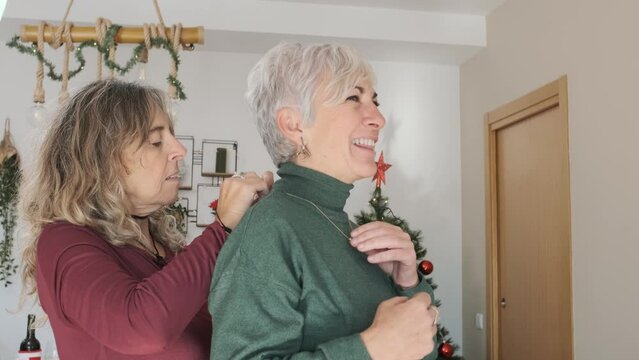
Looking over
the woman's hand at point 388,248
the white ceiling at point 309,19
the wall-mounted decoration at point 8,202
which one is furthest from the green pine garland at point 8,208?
the woman's hand at point 388,248

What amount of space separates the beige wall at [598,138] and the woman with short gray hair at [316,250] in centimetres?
181

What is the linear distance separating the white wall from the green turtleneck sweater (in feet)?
10.9

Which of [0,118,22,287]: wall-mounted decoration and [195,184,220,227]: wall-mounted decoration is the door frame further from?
[0,118,22,287]: wall-mounted decoration

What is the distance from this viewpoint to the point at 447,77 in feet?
14.9

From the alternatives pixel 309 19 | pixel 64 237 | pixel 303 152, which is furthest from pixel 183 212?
pixel 303 152

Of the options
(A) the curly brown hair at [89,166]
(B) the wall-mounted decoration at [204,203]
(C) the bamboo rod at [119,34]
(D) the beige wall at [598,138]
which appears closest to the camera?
(A) the curly brown hair at [89,166]

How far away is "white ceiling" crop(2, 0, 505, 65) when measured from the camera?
3.77 metres

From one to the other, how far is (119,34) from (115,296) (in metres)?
0.84

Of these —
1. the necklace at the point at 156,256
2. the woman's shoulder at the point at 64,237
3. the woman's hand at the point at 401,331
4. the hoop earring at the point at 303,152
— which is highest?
the hoop earring at the point at 303,152

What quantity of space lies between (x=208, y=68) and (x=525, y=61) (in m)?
2.11

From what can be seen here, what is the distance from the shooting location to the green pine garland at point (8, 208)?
13.0 feet

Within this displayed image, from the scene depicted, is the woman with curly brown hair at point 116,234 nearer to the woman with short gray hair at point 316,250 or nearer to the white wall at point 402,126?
the woman with short gray hair at point 316,250

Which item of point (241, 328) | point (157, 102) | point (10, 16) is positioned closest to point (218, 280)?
point (241, 328)

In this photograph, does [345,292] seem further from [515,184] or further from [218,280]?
[515,184]
